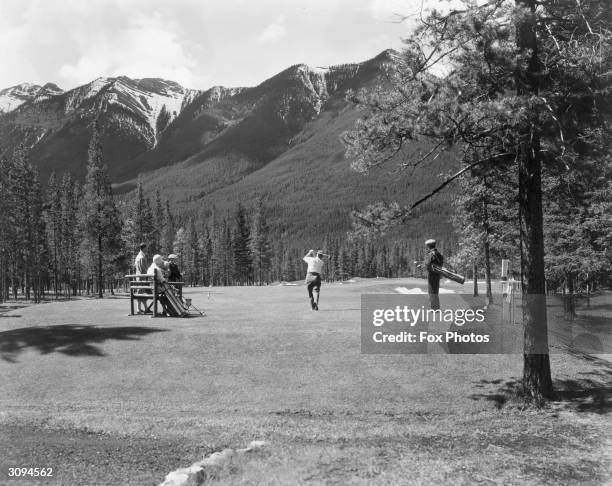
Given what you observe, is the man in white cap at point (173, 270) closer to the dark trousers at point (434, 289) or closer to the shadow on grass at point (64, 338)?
the shadow on grass at point (64, 338)

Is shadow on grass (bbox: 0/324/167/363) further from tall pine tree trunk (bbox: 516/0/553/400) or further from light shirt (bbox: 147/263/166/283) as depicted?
tall pine tree trunk (bbox: 516/0/553/400)

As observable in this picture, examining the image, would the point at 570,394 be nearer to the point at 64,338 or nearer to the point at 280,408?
the point at 280,408

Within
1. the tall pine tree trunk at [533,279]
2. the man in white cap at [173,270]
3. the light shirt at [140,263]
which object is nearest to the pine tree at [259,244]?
the man in white cap at [173,270]

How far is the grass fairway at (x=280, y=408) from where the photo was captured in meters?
8.81

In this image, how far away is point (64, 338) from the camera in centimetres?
1659

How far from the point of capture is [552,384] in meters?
13.4

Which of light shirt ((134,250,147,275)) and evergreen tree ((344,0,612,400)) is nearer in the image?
evergreen tree ((344,0,612,400))

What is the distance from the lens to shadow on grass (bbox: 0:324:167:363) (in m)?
15.5

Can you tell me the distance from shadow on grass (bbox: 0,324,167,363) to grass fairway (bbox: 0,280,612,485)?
2.3 inches

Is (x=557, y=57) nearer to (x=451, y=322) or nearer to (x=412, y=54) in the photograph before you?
(x=412, y=54)

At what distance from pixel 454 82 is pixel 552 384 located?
764 centimetres

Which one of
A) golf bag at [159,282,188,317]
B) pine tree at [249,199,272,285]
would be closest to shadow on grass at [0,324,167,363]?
golf bag at [159,282,188,317]

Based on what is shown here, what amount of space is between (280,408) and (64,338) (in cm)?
805

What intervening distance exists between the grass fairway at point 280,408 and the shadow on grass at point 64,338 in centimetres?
6
